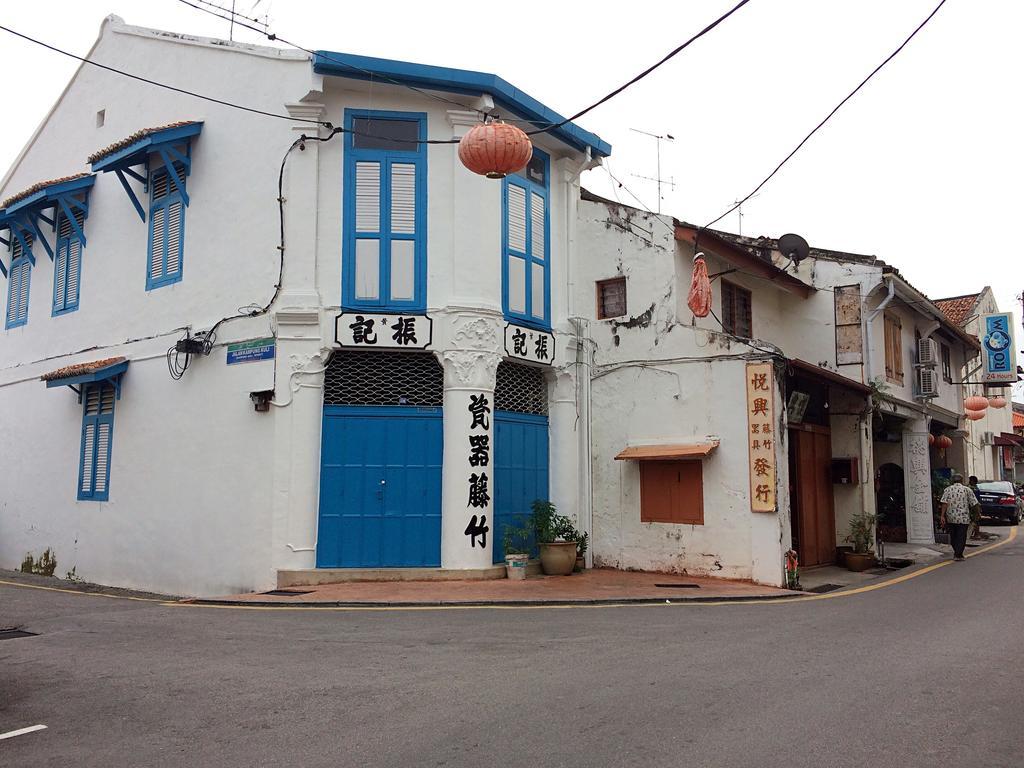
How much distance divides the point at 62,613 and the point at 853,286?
1609 cm

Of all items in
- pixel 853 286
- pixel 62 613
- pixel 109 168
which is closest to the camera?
pixel 62 613

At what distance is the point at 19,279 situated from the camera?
19.6 metres

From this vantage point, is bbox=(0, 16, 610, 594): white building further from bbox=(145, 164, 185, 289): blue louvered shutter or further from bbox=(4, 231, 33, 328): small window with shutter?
bbox=(4, 231, 33, 328): small window with shutter

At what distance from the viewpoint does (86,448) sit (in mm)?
16250

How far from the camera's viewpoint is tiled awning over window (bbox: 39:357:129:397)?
1508 centimetres

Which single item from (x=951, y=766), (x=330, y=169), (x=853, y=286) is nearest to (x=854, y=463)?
(x=853, y=286)

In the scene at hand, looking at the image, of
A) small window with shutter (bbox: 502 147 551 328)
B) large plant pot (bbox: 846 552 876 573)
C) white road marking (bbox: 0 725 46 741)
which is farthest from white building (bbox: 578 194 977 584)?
white road marking (bbox: 0 725 46 741)

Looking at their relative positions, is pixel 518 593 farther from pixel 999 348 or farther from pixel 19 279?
pixel 999 348

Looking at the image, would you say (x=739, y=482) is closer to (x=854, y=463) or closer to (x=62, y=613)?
(x=854, y=463)

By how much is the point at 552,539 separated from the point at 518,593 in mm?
2040

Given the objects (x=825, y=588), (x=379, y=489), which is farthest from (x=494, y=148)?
(x=825, y=588)

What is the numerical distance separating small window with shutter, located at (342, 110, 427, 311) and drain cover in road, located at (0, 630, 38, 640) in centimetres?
603

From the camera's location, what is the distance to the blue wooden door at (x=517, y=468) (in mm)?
13477

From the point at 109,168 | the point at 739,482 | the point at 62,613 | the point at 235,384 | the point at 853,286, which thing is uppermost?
the point at 109,168
